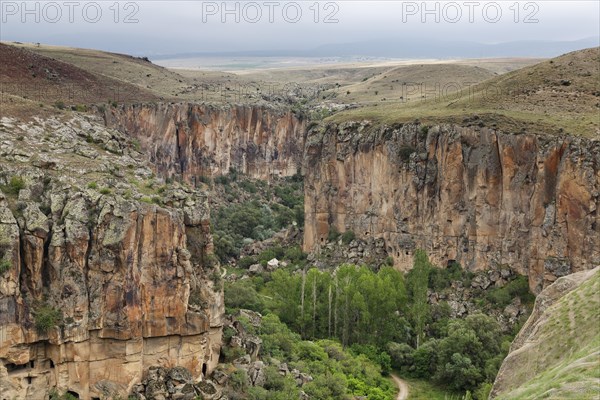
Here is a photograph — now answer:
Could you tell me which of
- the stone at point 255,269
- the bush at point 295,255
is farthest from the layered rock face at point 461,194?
the stone at point 255,269

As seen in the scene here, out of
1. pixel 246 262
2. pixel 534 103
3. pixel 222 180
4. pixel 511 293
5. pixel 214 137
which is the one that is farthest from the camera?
pixel 222 180

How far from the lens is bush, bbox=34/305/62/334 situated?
32.9 metres

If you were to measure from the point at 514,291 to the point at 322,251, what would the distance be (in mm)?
22155

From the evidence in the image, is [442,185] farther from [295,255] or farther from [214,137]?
[214,137]

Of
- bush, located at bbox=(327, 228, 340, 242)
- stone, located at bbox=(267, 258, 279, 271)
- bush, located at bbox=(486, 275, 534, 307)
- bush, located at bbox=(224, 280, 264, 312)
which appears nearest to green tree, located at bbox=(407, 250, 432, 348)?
bush, located at bbox=(486, 275, 534, 307)

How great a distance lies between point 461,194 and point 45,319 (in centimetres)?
4311

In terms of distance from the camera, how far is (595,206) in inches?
2186

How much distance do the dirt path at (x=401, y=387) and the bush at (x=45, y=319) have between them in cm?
2331

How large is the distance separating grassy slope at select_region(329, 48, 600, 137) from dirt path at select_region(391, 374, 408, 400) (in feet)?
79.6

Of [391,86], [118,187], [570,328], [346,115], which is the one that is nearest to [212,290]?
[118,187]

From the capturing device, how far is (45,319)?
33031 mm

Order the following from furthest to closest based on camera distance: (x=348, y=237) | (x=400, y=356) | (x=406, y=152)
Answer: (x=348, y=237), (x=406, y=152), (x=400, y=356)

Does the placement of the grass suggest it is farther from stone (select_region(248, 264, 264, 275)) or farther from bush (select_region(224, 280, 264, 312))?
stone (select_region(248, 264, 264, 275))

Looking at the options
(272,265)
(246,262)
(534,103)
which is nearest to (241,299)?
(272,265)
